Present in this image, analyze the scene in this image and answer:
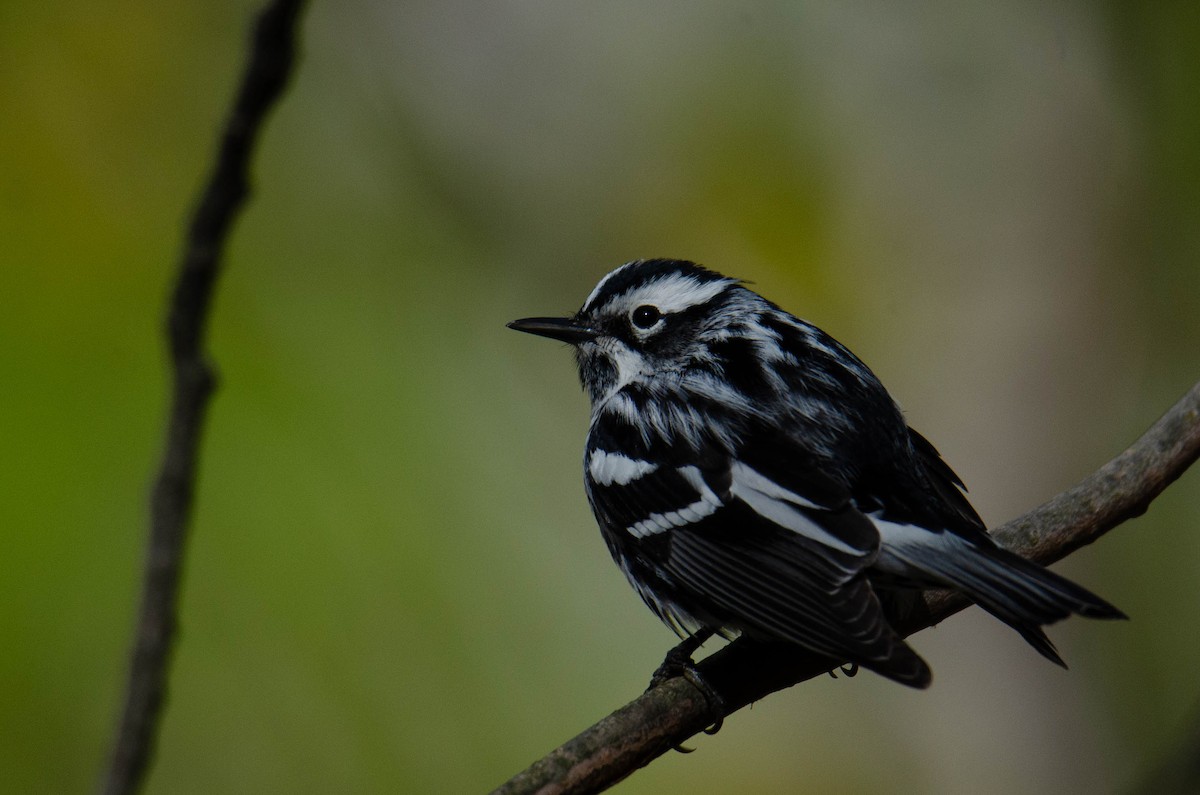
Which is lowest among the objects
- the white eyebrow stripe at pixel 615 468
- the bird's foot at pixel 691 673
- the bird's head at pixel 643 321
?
the bird's foot at pixel 691 673

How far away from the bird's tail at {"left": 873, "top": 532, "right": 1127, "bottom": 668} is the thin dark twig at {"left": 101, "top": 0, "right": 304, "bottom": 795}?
5.99 ft

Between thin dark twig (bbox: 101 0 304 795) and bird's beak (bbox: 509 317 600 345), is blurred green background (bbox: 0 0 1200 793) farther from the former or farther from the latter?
thin dark twig (bbox: 101 0 304 795)

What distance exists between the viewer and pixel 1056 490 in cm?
553

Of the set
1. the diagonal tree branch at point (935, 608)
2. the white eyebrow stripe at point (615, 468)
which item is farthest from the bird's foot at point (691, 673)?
the white eyebrow stripe at point (615, 468)

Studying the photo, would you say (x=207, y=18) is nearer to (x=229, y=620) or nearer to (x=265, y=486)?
(x=265, y=486)

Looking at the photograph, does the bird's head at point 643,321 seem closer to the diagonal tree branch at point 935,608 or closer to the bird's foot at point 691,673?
the bird's foot at point 691,673

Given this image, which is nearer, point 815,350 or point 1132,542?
point 815,350

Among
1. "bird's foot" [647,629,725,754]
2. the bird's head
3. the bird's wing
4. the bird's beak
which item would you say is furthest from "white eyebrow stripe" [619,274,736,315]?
"bird's foot" [647,629,725,754]

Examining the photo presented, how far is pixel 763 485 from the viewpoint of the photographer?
3.25 m

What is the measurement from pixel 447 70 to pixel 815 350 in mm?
3752

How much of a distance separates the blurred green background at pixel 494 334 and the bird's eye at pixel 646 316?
1616 mm

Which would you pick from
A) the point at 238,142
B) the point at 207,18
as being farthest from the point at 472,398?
the point at 238,142

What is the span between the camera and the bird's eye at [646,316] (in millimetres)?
4125

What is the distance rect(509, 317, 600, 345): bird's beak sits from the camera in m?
4.16
